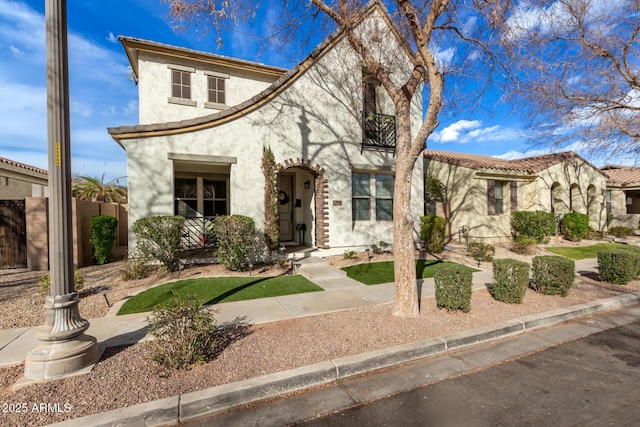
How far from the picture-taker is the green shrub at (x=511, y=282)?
19.4ft

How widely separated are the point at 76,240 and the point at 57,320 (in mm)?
6968

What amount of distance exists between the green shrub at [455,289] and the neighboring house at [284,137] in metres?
5.31

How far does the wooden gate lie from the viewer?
879cm

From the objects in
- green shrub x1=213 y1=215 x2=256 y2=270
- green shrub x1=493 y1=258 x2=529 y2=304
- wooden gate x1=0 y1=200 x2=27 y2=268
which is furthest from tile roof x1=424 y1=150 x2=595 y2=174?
wooden gate x1=0 y1=200 x2=27 y2=268

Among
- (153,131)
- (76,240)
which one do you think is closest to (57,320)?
(153,131)

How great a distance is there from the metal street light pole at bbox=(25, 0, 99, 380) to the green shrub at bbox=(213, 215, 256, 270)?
15.1 ft

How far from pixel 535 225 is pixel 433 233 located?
611 centimetres

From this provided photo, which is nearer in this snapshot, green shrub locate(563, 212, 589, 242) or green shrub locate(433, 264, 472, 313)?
green shrub locate(433, 264, 472, 313)

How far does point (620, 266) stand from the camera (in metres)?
7.59

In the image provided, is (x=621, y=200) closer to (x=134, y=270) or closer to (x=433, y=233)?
(x=433, y=233)

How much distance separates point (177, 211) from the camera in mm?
10805

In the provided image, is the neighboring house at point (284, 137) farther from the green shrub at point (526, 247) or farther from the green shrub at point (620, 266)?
the green shrub at point (620, 266)

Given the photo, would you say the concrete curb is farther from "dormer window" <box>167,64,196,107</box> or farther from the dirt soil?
"dormer window" <box>167,64,196,107</box>

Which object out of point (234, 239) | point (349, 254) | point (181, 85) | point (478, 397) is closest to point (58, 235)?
point (234, 239)
